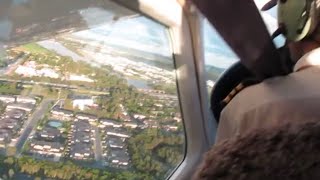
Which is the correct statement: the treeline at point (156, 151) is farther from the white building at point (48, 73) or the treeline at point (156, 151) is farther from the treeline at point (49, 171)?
the white building at point (48, 73)

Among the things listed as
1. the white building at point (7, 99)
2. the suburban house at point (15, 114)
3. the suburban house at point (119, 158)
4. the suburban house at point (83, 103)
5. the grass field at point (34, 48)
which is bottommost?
the suburban house at point (119, 158)

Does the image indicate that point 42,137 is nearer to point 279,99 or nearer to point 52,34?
point 52,34

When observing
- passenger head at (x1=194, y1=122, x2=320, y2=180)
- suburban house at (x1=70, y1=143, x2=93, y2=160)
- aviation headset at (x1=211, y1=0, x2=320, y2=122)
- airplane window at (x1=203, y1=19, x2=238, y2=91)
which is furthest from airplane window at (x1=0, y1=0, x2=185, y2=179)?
passenger head at (x1=194, y1=122, x2=320, y2=180)

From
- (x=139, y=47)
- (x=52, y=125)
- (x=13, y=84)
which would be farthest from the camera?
(x=139, y=47)

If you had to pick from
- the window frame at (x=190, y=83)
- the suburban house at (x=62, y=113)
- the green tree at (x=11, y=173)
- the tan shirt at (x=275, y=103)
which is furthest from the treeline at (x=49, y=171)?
the tan shirt at (x=275, y=103)

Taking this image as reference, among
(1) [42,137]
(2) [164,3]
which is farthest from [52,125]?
(2) [164,3]
